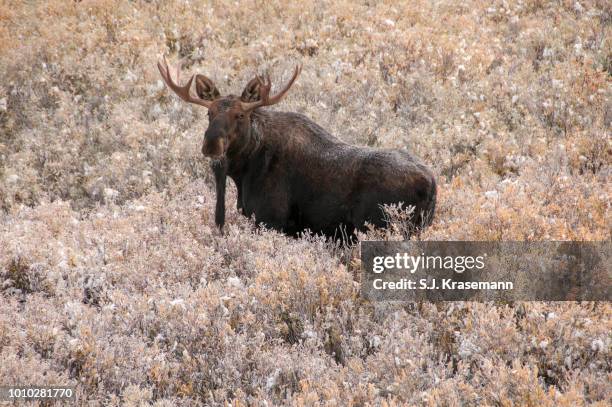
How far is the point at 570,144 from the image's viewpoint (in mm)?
10000

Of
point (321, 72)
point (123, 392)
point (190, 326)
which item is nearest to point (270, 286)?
point (190, 326)

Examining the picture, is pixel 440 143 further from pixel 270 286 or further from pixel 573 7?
pixel 573 7

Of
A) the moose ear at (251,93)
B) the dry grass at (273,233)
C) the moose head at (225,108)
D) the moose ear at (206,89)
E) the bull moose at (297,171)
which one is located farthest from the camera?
the moose ear at (206,89)

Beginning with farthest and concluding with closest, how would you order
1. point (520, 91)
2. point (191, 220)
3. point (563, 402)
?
1. point (520, 91)
2. point (191, 220)
3. point (563, 402)

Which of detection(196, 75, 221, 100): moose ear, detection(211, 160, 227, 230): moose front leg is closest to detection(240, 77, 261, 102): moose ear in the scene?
detection(196, 75, 221, 100): moose ear

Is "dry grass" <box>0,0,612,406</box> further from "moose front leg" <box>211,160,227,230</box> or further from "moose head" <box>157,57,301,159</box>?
"moose head" <box>157,57,301,159</box>

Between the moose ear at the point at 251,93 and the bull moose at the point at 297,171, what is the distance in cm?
1

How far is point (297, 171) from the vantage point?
802cm

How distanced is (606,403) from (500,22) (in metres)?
11.4

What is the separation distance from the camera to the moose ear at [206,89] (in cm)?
796

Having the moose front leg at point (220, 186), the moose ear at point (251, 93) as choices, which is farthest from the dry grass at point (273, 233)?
the moose ear at point (251, 93)

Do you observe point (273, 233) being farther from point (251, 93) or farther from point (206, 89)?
point (206, 89)

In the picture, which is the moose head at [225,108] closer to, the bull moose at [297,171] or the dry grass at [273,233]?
the bull moose at [297,171]

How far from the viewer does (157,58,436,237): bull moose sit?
24.5 feet
